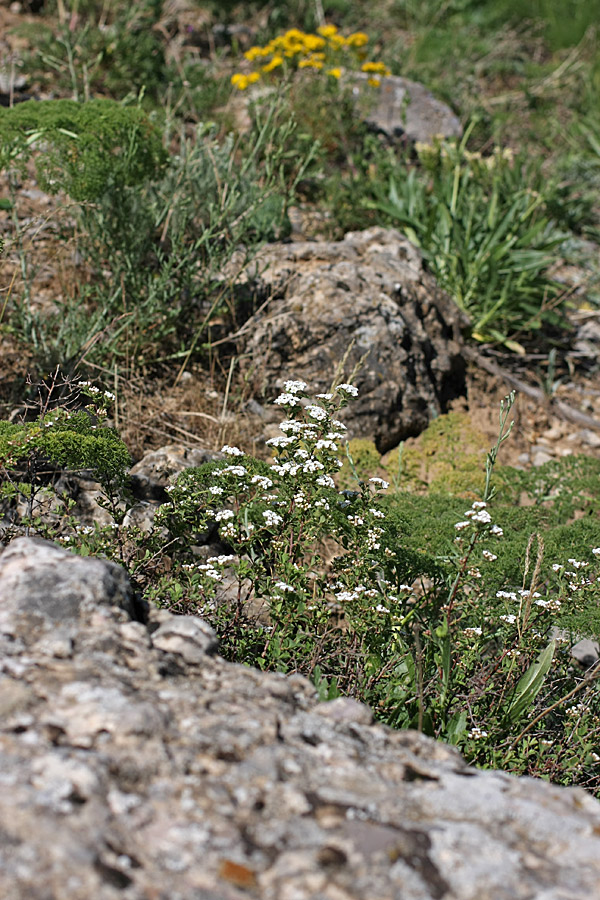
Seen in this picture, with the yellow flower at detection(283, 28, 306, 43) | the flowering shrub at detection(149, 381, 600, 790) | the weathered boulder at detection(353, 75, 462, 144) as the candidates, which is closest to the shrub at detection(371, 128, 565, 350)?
the weathered boulder at detection(353, 75, 462, 144)

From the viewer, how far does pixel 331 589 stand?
253cm

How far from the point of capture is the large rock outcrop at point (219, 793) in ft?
3.82

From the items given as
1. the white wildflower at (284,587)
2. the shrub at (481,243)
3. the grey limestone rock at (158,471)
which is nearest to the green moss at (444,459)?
the shrub at (481,243)

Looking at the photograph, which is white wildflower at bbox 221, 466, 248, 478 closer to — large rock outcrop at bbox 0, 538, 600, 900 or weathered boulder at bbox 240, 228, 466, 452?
large rock outcrop at bbox 0, 538, 600, 900

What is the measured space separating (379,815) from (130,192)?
162 inches

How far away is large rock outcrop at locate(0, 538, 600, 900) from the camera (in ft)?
3.82

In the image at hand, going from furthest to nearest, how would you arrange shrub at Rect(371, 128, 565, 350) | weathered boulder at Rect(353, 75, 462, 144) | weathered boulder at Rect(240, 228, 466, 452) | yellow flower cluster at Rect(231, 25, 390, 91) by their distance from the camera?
weathered boulder at Rect(353, 75, 462, 144), yellow flower cluster at Rect(231, 25, 390, 91), shrub at Rect(371, 128, 565, 350), weathered boulder at Rect(240, 228, 466, 452)

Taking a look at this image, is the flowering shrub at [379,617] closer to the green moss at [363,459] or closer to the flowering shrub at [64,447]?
the flowering shrub at [64,447]

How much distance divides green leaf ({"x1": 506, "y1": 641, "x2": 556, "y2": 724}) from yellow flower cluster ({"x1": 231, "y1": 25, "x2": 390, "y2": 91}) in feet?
18.5

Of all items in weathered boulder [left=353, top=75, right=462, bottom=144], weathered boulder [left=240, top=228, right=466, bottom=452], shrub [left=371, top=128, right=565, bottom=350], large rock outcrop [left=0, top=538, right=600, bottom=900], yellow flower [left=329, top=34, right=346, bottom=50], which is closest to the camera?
large rock outcrop [left=0, top=538, right=600, bottom=900]

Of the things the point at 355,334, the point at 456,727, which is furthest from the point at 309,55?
the point at 456,727

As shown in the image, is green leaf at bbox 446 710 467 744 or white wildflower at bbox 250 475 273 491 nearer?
green leaf at bbox 446 710 467 744

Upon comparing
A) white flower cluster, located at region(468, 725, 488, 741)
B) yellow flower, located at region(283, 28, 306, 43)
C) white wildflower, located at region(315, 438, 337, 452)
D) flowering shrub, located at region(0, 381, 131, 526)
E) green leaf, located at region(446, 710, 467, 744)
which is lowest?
green leaf, located at region(446, 710, 467, 744)

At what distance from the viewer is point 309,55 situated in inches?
295
